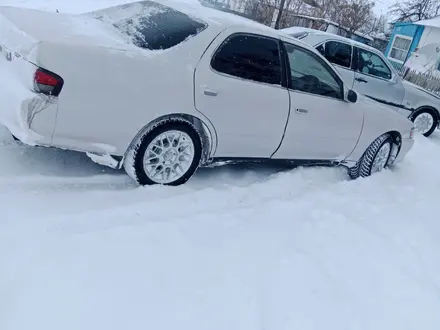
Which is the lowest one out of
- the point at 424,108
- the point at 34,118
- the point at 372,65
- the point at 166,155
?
the point at 166,155

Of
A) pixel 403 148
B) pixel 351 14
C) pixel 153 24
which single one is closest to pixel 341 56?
pixel 403 148

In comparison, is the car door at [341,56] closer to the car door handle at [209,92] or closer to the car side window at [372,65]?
the car side window at [372,65]

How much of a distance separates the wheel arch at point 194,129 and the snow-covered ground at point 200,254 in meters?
0.35

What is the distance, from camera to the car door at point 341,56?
8.38m

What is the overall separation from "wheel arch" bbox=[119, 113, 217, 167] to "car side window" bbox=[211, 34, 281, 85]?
507mm

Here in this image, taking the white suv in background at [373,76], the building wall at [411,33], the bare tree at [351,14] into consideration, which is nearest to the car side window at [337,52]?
the white suv in background at [373,76]

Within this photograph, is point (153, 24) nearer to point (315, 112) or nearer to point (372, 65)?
point (315, 112)

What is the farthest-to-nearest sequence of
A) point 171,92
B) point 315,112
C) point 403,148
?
point 403,148, point 315,112, point 171,92

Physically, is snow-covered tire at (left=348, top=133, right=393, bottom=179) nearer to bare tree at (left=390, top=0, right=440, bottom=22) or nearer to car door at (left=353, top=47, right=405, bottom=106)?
car door at (left=353, top=47, right=405, bottom=106)

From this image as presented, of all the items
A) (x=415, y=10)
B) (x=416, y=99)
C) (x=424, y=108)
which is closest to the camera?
(x=416, y=99)


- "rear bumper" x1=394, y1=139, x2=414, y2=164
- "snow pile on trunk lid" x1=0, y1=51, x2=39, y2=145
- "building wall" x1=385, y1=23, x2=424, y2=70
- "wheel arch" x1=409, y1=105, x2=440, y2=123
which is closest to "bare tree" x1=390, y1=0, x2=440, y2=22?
"building wall" x1=385, y1=23, x2=424, y2=70

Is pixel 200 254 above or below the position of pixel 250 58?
below

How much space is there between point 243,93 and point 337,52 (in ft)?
16.8

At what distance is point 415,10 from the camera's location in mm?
30125
